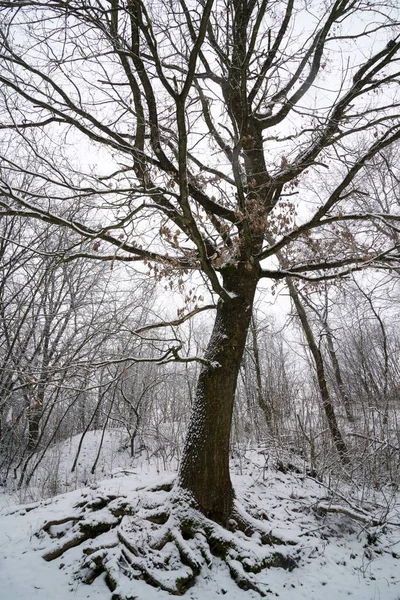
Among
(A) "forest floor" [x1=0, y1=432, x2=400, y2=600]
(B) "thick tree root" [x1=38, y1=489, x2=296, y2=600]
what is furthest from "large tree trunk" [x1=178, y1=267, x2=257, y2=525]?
(A) "forest floor" [x1=0, y1=432, x2=400, y2=600]

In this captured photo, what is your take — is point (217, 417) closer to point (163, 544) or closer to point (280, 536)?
point (163, 544)

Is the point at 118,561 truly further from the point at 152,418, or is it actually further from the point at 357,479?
the point at 152,418

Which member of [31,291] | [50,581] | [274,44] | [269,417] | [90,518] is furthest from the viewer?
[31,291]

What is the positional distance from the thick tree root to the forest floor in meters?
0.08

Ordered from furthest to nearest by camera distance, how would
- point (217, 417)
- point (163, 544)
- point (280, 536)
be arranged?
point (217, 417)
point (280, 536)
point (163, 544)

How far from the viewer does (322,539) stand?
3.84m

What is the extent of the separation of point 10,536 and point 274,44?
25.4 ft

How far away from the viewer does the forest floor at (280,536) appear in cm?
293

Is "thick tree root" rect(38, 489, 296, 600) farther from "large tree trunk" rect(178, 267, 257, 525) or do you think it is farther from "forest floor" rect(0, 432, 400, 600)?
"large tree trunk" rect(178, 267, 257, 525)

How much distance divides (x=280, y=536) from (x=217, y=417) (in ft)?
5.14

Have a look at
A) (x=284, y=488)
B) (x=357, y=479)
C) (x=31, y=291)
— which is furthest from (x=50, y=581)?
(x=31, y=291)

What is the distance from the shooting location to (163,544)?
11.0ft

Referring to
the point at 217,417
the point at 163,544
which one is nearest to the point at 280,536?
the point at 163,544

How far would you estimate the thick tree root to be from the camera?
3023mm
